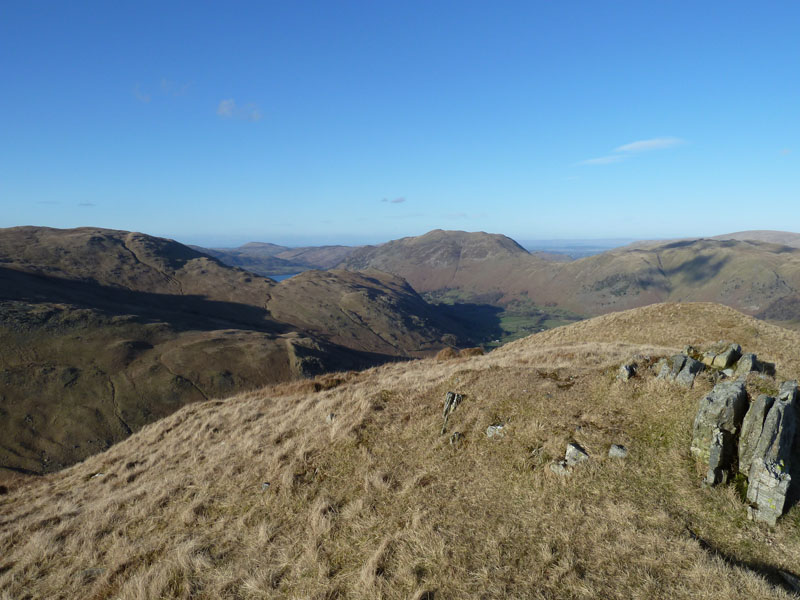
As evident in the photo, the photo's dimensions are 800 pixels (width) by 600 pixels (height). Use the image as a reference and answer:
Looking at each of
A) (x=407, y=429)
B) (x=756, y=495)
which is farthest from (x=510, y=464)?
(x=756, y=495)

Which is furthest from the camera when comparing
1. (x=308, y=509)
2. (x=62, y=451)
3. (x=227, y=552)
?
(x=62, y=451)

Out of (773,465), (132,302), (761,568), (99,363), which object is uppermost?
(773,465)

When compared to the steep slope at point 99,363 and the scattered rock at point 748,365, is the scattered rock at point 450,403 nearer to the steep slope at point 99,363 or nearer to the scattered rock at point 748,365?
the scattered rock at point 748,365

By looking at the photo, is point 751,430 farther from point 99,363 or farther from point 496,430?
point 99,363

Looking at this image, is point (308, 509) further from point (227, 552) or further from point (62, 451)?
point (62, 451)

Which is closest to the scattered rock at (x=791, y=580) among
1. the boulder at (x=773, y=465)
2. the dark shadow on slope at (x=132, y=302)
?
the boulder at (x=773, y=465)

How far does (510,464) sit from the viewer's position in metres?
13.6

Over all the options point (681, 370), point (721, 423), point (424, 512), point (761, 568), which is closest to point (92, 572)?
point (424, 512)

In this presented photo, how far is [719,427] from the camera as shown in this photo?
1191 centimetres

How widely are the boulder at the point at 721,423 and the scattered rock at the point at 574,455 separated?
10.5ft

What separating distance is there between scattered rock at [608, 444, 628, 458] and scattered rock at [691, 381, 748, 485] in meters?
1.91

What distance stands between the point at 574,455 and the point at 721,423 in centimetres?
441

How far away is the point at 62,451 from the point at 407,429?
82.3 metres

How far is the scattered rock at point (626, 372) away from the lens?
17188mm
